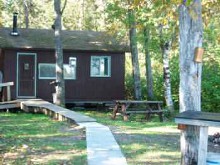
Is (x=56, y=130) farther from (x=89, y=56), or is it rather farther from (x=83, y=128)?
(x=89, y=56)

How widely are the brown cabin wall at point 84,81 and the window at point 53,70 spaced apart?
0.54 ft

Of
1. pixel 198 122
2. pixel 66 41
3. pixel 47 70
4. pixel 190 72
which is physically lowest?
pixel 198 122

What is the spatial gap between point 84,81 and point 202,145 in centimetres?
1571

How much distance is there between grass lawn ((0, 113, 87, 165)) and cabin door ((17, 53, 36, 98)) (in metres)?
7.02

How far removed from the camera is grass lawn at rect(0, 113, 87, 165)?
23.9 feet

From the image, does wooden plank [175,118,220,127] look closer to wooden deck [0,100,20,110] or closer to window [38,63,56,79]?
wooden deck [0,100,20,110]

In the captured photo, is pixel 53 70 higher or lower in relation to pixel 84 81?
higher

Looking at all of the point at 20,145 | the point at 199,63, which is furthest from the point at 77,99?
the point at 199,63

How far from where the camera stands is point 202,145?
16.6 ft

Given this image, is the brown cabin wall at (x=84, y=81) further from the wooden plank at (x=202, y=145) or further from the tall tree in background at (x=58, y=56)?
the wooden plank at (x=202, y=145)

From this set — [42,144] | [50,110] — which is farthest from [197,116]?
[50,110]

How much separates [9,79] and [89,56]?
4.06 m

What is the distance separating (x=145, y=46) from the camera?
1862cm

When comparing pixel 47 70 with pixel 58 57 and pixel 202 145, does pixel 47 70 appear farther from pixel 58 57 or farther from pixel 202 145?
pixel 202 145
